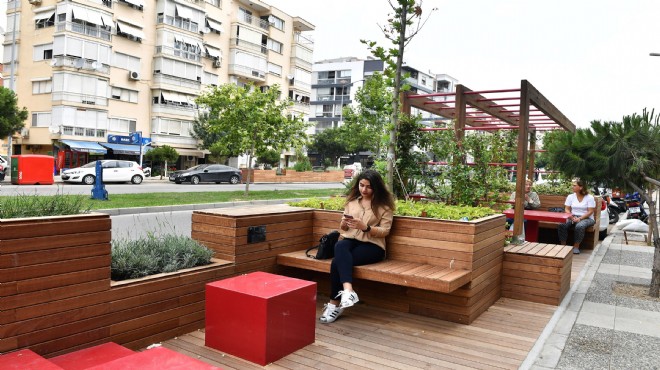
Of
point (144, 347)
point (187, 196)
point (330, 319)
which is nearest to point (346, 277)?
point (330, 319)

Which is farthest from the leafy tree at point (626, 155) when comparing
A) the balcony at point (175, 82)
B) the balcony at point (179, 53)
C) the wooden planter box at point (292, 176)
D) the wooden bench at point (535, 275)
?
the balcony at point (179, 53)

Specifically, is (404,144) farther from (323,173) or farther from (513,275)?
(323,173)

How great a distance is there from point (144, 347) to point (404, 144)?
4964 millimetres

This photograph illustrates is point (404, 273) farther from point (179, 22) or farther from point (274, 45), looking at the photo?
point (274, 45)

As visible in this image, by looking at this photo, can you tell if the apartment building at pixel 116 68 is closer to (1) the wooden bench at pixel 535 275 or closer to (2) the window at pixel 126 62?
(2) the window at pixel 126 62

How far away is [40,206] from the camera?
3.46m

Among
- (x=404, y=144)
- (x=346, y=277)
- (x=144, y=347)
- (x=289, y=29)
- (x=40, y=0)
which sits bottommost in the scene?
(x=144, y=347)

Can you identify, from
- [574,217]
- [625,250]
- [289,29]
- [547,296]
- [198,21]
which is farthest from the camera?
[289,29]

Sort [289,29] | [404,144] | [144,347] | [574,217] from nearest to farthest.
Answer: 1. [144,347]
2. [404,144]
3. [574,217]
4. [289,29]

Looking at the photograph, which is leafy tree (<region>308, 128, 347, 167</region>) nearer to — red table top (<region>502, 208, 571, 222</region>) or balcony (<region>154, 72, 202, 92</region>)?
balcony (<region>154, 72, 202, 92</region>)

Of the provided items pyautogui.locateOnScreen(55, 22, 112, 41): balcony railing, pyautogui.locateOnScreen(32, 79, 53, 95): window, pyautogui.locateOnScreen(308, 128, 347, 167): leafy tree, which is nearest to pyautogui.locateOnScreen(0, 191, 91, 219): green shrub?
pyautogui.locateOnScreen(55, 22, 112, 41): balcony railing

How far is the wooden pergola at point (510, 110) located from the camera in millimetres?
6754

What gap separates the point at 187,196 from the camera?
18.6m

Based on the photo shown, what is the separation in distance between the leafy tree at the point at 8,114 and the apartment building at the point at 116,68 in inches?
158
